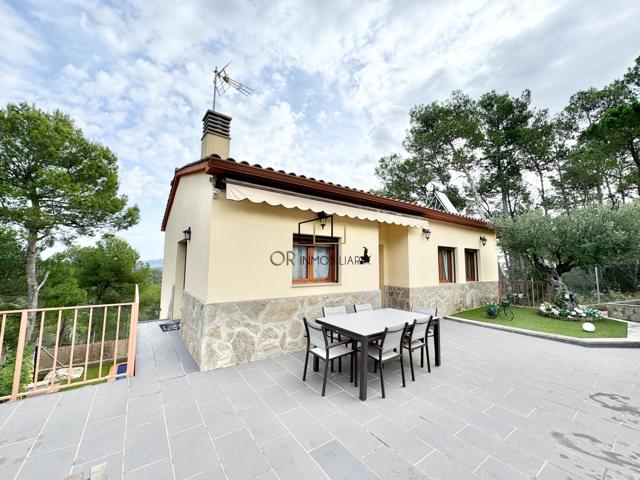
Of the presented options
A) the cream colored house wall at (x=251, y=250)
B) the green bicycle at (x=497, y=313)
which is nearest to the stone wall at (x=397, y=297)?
the green bicycle at (x=497, y=313)

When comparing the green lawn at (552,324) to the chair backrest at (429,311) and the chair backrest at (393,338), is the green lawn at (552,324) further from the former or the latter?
the chair backrest at (393,338)

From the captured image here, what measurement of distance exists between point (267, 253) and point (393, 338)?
14.0 feet

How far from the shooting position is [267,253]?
745 centimetres

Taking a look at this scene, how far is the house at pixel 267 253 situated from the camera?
6.62 metres

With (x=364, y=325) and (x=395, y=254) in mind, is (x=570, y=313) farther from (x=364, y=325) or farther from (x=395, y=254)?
(x=364, y=325)

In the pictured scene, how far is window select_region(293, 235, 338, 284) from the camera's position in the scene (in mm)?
8438

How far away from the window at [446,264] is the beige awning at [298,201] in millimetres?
5600

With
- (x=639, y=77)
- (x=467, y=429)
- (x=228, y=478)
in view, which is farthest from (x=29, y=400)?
(x=639, y=77)

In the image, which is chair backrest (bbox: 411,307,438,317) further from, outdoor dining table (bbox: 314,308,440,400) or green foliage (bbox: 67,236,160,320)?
green foliage (bbox: 67,236,160,320)

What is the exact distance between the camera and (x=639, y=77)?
53.6 ft

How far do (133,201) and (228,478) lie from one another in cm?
2455

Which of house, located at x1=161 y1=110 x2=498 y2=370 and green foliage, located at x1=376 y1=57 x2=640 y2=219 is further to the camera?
green foliage, located at x1=376 y1=57 x2=640 y2=219

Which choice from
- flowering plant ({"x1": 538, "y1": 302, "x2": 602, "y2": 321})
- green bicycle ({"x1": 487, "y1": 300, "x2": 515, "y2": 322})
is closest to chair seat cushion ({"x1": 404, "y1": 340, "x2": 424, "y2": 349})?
green bicycle ({"x1": 487, "y1": 300, "x2": 515, "y2": 322})

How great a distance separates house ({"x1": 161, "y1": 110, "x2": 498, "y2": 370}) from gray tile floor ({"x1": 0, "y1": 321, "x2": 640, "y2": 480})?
1316mm
